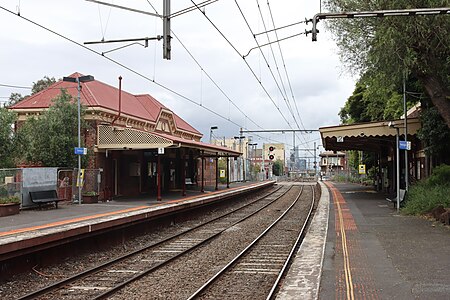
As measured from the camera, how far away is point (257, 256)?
12.0m

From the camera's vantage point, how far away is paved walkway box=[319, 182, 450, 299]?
24.1 ft

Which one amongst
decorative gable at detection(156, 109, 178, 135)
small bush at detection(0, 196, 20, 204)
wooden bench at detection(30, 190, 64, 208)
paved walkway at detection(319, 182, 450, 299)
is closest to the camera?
paved walkway at detection(319, 182, 450, 299)

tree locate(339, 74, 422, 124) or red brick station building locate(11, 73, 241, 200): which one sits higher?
tree locate(339, 74, 422, 124)

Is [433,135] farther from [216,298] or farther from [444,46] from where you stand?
[216,298]

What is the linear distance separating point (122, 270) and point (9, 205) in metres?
7.78

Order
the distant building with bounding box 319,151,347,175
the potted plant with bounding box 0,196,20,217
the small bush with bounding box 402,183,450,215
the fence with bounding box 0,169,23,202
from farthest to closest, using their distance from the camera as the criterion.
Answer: the distant building with bounding box 319,151,347,175, the fence with bounding box 0,169,23,202, the potted plant with bounding box 0,196,20,217, the small bush with bounding box 402,183,450,215

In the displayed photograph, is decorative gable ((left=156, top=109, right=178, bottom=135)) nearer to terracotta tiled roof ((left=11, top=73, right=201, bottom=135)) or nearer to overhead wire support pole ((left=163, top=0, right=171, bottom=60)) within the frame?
terracotta tiled roof ((left=11, top=73, right=201, bottom=135))

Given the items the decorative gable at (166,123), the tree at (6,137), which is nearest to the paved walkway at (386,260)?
the tree at (6,137)

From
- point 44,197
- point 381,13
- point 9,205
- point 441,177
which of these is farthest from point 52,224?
point 441,177

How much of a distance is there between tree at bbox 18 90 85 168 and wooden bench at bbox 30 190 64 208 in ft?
9.98

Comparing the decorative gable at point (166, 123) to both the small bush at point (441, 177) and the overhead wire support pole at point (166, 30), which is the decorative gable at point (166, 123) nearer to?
the small bush at point (441, 177)

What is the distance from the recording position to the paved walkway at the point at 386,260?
24.1 ft

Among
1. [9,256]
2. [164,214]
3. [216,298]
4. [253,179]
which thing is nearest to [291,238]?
[164,214]

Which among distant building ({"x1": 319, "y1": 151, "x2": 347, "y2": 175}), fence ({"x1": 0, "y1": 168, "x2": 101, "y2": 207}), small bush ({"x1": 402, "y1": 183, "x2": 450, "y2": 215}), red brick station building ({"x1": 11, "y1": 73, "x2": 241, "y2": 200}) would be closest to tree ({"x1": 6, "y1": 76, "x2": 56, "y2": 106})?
red brick station building ({"x1": 11, "y1": 73, "x2": 241, "y2": 200})
